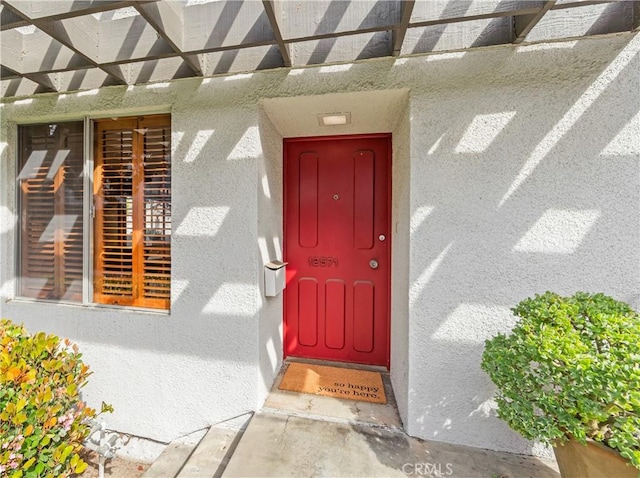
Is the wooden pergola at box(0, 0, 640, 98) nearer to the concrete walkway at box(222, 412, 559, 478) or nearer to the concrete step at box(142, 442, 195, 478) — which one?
the concrete walkway at box(222, 412, 559, 478)

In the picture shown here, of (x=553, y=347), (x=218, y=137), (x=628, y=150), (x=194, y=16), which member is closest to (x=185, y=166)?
(x=218, y=137)

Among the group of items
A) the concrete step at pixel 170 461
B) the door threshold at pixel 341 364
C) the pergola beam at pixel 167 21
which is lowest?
the concrete step at pixel 170 461

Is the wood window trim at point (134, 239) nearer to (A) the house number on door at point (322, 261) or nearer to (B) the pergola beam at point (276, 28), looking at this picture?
(B) the pergola beam at point (276, 28)

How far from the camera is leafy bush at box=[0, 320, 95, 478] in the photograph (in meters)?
1.61

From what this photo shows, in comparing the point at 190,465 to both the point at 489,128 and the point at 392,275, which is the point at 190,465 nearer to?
the point at 392,275

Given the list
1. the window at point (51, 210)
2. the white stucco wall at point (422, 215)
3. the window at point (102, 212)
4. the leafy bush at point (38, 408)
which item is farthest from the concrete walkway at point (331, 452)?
the window at point (51, 210)

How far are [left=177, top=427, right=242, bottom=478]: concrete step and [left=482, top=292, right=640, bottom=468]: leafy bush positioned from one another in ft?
6.81

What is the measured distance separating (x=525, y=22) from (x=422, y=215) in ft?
4.73

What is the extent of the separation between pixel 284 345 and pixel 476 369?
2062 mm

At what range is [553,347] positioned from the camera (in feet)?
4.59

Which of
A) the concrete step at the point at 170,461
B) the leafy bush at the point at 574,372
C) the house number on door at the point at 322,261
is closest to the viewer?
the leafy bush at the point at 574,372

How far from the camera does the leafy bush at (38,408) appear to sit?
1609 millimetres

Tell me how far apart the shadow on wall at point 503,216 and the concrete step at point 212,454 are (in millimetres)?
1521

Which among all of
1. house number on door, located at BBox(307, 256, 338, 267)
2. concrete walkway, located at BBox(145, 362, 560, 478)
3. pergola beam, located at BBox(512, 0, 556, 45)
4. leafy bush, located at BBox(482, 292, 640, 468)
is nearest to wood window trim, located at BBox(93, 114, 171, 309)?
concrete walkway, located at BBox(145, 362, 560, 478)
